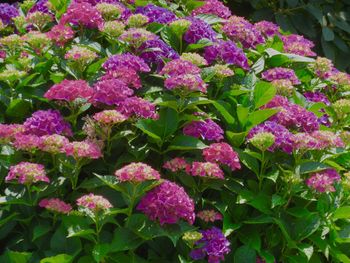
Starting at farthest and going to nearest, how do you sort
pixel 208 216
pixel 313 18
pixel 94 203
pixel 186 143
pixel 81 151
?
pixel 313 18 → pixel 186 143 → pixel 208 216 → pixel 81 151 → pixel 94 203

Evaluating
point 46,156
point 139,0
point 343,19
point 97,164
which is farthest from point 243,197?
point 343,19

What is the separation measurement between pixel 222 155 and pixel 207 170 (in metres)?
0.11

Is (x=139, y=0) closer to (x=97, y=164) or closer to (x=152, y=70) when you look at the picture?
(x=152, y=70)

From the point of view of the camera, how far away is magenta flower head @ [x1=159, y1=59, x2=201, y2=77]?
8.44 feet

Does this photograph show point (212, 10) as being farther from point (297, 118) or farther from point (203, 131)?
point (203, 131)

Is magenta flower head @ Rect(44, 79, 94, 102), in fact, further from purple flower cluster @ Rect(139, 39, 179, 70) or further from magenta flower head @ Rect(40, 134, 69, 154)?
purple flower cluster @ Rect(139, 39, 179, 70)

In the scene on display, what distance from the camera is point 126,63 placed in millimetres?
2646

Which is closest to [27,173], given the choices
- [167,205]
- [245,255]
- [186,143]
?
[167,205]

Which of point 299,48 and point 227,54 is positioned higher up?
point 227,54

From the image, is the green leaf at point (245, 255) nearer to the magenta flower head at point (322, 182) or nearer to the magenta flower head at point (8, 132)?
the magenta flower head at point (322, 182)

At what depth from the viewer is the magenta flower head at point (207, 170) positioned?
→ 2344 mm

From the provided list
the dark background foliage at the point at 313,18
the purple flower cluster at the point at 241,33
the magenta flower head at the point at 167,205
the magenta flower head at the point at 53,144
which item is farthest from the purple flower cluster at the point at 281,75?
the dark background foliage at the point at 313,18

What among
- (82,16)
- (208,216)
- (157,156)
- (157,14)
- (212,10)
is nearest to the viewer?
(208,216)

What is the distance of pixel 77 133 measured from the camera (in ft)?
8.40
